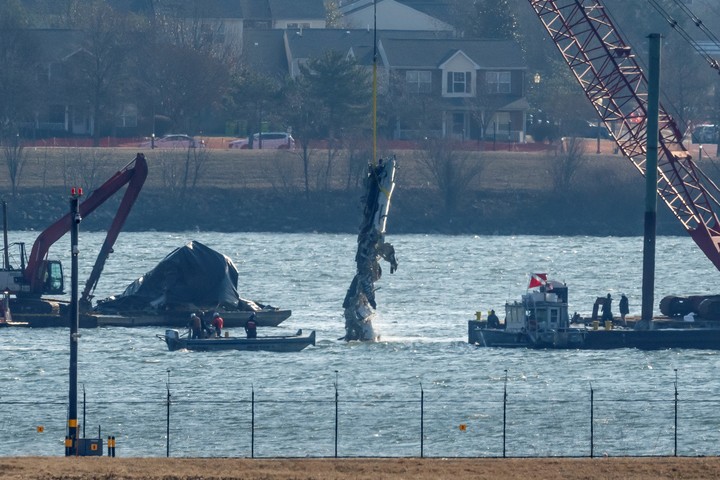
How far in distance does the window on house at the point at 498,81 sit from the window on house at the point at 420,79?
5.21 metres

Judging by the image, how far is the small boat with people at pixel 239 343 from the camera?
72.1 meters

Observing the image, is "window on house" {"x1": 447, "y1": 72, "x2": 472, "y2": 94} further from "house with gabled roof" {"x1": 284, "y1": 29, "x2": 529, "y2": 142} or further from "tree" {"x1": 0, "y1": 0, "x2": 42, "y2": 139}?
"tree" {"x1": 0, "y1": 0, "x2": 42, "y2": 139}

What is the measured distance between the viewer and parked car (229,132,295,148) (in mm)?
161125

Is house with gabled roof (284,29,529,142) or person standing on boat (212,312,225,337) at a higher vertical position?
house with gabled roof (284,29,529,142)

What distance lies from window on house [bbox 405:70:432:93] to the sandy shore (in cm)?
12852

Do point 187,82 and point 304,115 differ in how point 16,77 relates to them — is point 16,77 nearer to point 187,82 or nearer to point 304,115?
point 187,82

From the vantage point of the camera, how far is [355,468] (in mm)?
42500

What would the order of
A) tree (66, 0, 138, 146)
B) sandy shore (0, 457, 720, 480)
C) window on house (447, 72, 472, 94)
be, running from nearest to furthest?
sandy shore (0, 457, 720, 480) < tree (66, 0, 138, 146) < window on house (447, 72, 472, 94)

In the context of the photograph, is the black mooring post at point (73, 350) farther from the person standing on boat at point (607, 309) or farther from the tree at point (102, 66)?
the tree at point (102, 66)

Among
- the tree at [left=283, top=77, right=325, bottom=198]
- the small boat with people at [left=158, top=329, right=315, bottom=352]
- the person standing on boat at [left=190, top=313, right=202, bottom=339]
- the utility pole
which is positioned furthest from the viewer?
the tree at [left=283, top=77, right=325, bottom=198]

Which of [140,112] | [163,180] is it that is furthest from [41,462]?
[140,112]

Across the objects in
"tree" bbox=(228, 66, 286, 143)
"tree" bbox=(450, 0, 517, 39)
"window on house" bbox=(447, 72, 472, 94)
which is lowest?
"tree" bbox=(228, 66, 286, 143)

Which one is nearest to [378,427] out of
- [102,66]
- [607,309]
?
[607,309]

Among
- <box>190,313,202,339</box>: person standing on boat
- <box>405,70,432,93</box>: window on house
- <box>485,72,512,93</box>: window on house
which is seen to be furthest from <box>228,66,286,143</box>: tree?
<box>190,313,202,339</box>: person standing on boat
